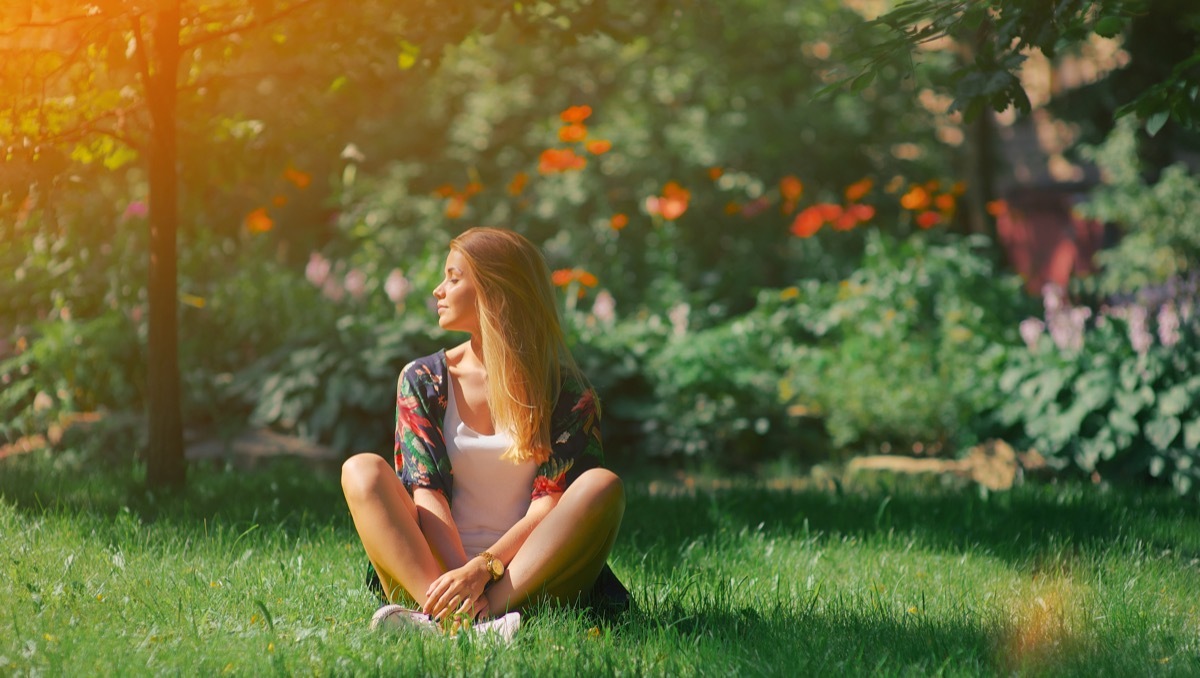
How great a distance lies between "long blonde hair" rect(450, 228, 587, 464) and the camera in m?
3.21

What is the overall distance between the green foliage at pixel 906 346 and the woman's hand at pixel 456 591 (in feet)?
13.0

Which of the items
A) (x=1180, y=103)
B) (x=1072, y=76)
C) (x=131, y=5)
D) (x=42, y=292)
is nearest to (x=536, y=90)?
(x=42, y=292)

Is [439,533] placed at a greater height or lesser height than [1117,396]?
greater

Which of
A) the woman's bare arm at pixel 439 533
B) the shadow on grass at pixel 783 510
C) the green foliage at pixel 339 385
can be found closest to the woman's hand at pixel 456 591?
the woman's bare arm at pixel 439 533

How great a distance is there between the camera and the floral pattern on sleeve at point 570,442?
324cm

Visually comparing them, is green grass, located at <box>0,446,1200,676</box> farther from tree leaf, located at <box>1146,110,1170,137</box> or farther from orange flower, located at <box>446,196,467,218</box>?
orange flower, located at <box>446,196,467,218</box>

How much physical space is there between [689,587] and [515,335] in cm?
94

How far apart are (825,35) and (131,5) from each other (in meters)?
8.96

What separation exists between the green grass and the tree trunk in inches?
7.0

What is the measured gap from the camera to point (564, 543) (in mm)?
3016

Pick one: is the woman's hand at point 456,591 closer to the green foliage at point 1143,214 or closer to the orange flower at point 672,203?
the orange flower at point 672,203

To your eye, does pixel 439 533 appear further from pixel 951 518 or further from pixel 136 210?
pixel 136 210

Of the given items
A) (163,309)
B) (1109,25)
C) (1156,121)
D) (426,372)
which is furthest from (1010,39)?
(163,309)

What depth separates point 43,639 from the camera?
282cm
